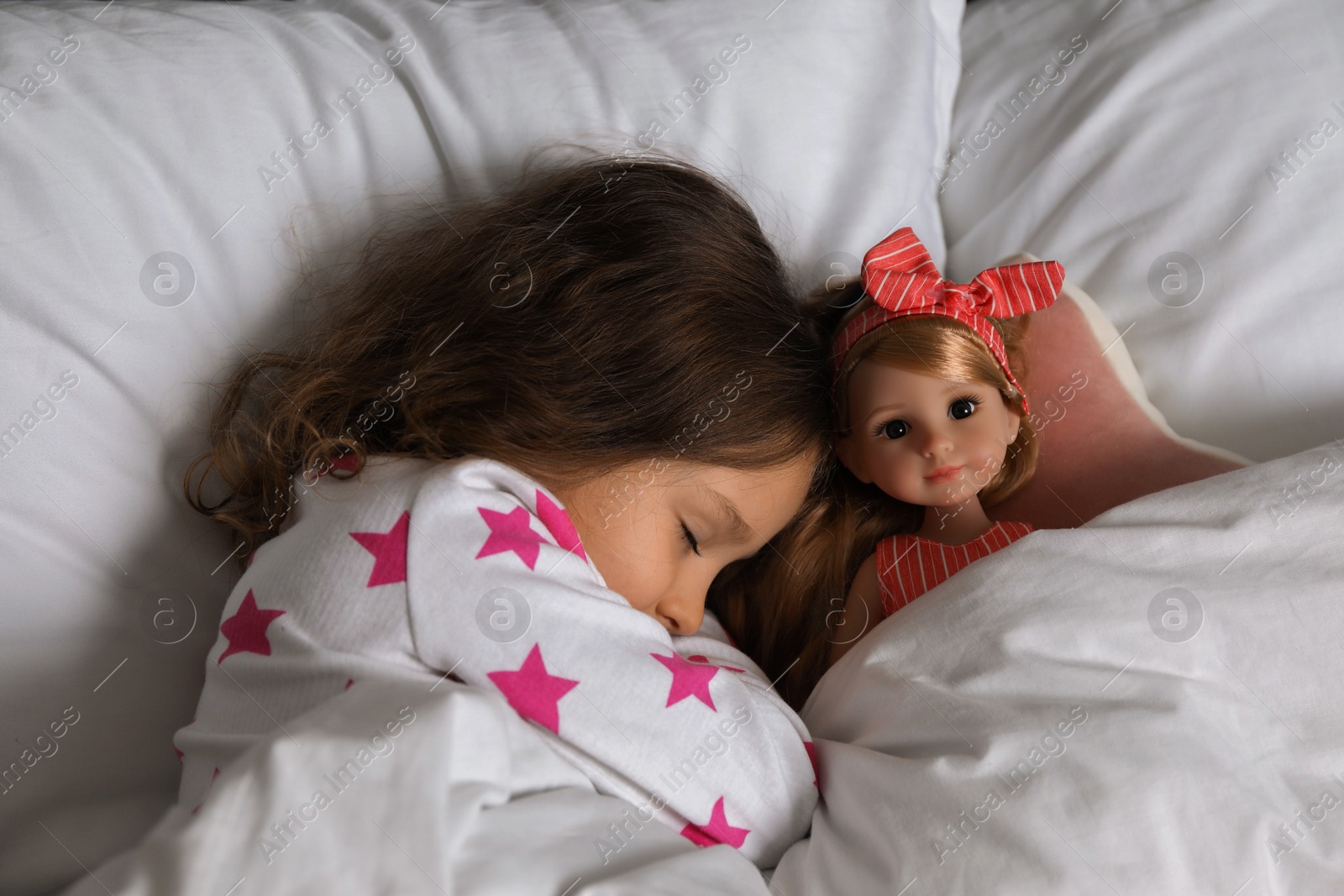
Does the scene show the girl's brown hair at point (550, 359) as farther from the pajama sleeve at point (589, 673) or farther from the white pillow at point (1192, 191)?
the white pillow at point (1192, 191)

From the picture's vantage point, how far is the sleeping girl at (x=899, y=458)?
943 mm

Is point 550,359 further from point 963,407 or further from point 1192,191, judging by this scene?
point 1192,191

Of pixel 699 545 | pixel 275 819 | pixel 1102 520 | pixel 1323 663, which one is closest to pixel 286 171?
pixel 699 545

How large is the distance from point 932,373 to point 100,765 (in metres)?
0.82

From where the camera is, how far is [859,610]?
1055 mm

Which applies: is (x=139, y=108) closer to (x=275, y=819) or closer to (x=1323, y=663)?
(x=275, y=819)

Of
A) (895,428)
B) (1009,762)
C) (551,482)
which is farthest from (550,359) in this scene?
(1009,762)

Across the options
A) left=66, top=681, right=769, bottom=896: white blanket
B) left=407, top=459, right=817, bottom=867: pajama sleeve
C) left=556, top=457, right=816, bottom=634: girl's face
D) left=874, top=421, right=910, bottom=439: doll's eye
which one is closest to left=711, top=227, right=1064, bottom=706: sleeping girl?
left=874, top=421, right=910, bottom=439: doll's eye

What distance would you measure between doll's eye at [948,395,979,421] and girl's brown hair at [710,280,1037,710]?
0.11m

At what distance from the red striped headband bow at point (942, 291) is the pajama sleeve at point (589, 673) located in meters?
0.39

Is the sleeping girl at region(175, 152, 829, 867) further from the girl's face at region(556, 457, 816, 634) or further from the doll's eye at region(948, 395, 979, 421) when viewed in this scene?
the doll's eye at region(948, 395, 979, 421)

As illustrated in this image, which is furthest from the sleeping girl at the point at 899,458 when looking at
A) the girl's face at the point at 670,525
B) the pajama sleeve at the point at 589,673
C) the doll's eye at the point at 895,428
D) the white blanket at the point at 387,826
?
the white blanket at the point at 387,826

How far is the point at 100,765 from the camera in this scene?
814 mm

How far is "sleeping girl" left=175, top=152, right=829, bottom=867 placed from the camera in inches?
29.8
